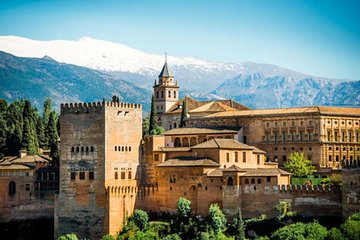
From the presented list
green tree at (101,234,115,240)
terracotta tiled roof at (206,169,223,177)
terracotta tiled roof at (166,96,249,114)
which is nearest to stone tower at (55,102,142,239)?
green tree at (101,234,115,240)

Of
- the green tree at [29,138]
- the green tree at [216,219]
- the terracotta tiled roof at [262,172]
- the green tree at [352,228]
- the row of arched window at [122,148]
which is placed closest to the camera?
the green tree at [352,228]

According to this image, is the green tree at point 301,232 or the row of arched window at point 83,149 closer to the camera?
the green tree at point 301,232

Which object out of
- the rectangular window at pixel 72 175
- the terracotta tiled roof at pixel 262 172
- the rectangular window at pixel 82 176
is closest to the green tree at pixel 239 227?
the terracotta tiled roof at pixel 262 172

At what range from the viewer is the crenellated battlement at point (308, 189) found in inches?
2630

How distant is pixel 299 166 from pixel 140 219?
67.4 ft

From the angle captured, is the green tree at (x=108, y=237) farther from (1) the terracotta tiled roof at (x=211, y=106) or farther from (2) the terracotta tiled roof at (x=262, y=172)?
(1) the terracotta tiled roof at (x=211, y=106)

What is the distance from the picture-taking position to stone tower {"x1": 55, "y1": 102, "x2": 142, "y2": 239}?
237ft

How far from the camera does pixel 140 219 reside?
72.2m

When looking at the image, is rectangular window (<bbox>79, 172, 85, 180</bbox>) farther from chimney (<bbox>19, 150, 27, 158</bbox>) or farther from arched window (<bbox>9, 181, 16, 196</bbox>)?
chimney (<bbox>19, 150, 27, 158</bbox>)

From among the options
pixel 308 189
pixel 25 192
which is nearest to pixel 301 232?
pixel 308 189

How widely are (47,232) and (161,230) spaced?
14561 millimetres

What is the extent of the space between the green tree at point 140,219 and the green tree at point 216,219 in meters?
7.52

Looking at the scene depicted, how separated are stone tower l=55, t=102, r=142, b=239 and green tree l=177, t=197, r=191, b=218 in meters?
5.79

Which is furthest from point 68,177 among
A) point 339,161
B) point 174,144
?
point 339,161
